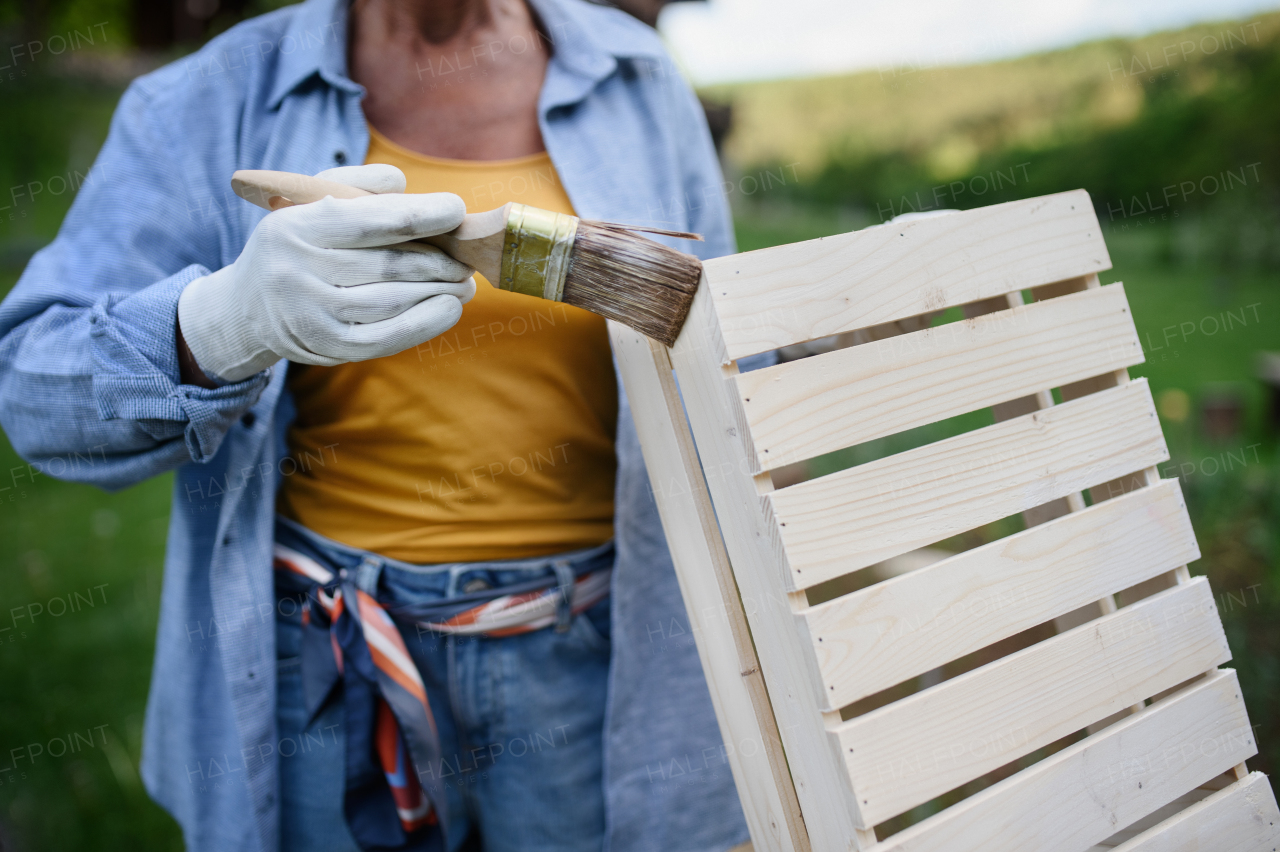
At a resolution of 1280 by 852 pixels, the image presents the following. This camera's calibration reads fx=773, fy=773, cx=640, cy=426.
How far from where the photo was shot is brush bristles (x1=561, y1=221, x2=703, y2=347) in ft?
3.04

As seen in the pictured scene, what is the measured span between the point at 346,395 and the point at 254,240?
0.32 m

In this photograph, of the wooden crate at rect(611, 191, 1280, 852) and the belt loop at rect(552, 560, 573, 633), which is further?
the belt loop at rect(552, 560, 573, 633)

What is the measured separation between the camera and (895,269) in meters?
1.03

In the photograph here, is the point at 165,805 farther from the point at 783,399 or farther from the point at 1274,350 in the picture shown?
the point at 1274,350

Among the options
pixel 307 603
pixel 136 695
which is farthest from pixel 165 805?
pixel 136 695

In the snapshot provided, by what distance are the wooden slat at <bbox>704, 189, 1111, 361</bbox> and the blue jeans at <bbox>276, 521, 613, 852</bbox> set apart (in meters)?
0.59

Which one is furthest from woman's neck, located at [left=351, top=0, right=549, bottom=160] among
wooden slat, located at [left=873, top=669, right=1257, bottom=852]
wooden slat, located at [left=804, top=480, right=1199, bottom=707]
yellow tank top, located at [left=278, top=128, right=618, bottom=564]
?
wooden slat, located at [left=873, top=669, right=1257, bottom=852]

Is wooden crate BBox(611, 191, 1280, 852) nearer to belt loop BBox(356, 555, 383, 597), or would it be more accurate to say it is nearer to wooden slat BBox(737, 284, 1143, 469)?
wooden slat BBox(737, 284, 1143, 469)

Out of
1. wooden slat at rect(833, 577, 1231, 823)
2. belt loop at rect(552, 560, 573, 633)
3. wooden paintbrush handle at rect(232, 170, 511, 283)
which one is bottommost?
wooden slat at rect(833, 577, 1231, 823)

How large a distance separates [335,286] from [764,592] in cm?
66

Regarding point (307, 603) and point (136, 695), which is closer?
point (307, 603)

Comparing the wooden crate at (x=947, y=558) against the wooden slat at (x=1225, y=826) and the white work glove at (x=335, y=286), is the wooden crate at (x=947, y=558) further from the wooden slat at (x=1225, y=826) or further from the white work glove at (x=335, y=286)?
the white work glove at (x=335, y=286)

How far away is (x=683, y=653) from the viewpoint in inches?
56.7

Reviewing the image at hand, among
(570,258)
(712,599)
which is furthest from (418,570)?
(570,258)
